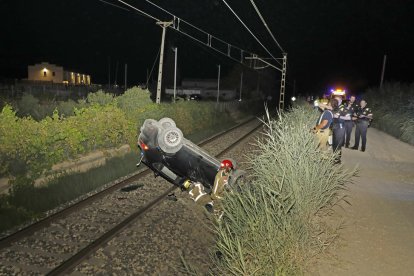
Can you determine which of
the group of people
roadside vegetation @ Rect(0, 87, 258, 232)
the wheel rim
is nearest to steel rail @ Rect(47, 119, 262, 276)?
the wheel rim

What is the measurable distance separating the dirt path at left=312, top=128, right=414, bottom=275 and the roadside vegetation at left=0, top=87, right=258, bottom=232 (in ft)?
18.6

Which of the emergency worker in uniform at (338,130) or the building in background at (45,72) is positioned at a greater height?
the building in background at (45,72)

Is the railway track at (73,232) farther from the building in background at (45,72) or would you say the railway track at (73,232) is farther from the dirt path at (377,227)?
the building in background at (45,72)

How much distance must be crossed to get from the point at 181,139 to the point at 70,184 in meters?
3.18

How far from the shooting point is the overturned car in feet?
27.6

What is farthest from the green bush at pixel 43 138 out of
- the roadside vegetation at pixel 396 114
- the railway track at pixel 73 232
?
the roadside vegetation at pixel 396 114

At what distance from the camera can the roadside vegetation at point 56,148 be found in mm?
8094

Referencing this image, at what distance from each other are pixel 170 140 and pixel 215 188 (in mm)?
1644

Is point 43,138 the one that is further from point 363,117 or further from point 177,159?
point 363,117

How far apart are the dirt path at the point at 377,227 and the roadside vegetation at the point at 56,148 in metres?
5.67

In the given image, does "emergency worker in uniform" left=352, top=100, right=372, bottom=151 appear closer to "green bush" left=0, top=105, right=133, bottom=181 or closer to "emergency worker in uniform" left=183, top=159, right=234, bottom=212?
"emergency worker in uniform" left=183, top=159, right=234, bottom=212

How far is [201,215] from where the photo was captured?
7.87 meters

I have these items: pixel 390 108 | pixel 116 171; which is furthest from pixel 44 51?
pixel 116 171

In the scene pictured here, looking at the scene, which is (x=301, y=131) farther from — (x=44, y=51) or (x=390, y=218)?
(x=44, y=51)
